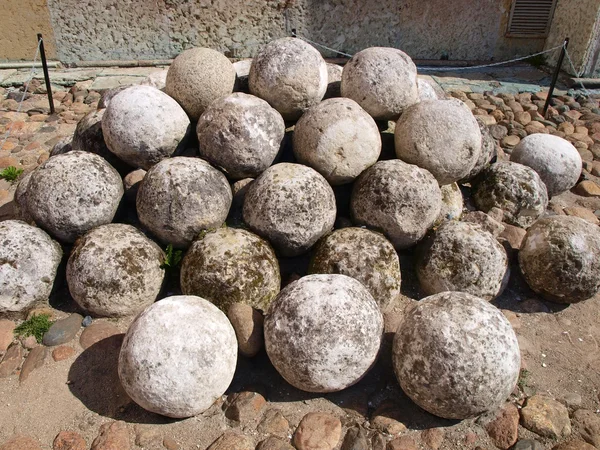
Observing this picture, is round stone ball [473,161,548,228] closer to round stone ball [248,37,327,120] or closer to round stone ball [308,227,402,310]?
round stone ball [308,227,402,310]

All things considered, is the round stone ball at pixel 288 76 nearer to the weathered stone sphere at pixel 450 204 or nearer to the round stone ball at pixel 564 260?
the weathered stone sphere at pixel 450 204

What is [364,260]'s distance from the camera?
429cm

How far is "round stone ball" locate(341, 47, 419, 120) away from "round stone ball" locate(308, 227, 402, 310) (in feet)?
4.68

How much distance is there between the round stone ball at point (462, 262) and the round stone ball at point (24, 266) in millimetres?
3423

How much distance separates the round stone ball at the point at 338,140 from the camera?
15.1ft

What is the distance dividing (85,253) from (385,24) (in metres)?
8.68

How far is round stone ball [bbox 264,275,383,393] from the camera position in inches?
139

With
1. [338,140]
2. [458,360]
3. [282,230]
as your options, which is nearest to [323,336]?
[458,360]

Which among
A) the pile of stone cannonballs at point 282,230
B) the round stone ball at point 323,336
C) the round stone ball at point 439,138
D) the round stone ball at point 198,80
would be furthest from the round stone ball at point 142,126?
the round stone ball at point 439,138

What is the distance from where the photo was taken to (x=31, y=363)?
161 inches

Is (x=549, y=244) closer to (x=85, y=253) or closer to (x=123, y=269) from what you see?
(x=123, y=269)

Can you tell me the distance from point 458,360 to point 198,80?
355 centimetres

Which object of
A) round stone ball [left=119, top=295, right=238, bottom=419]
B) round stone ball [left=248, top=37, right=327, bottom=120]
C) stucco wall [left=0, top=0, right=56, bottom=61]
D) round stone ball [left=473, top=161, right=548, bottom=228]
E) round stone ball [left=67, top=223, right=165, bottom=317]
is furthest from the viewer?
stucco wall [left=0, top=0, right=56, bottom=61]

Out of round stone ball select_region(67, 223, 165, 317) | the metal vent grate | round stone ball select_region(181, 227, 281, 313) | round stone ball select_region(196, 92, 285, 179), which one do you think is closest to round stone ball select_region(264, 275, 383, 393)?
round stone ball select_region(181, 227, 281, 313)
